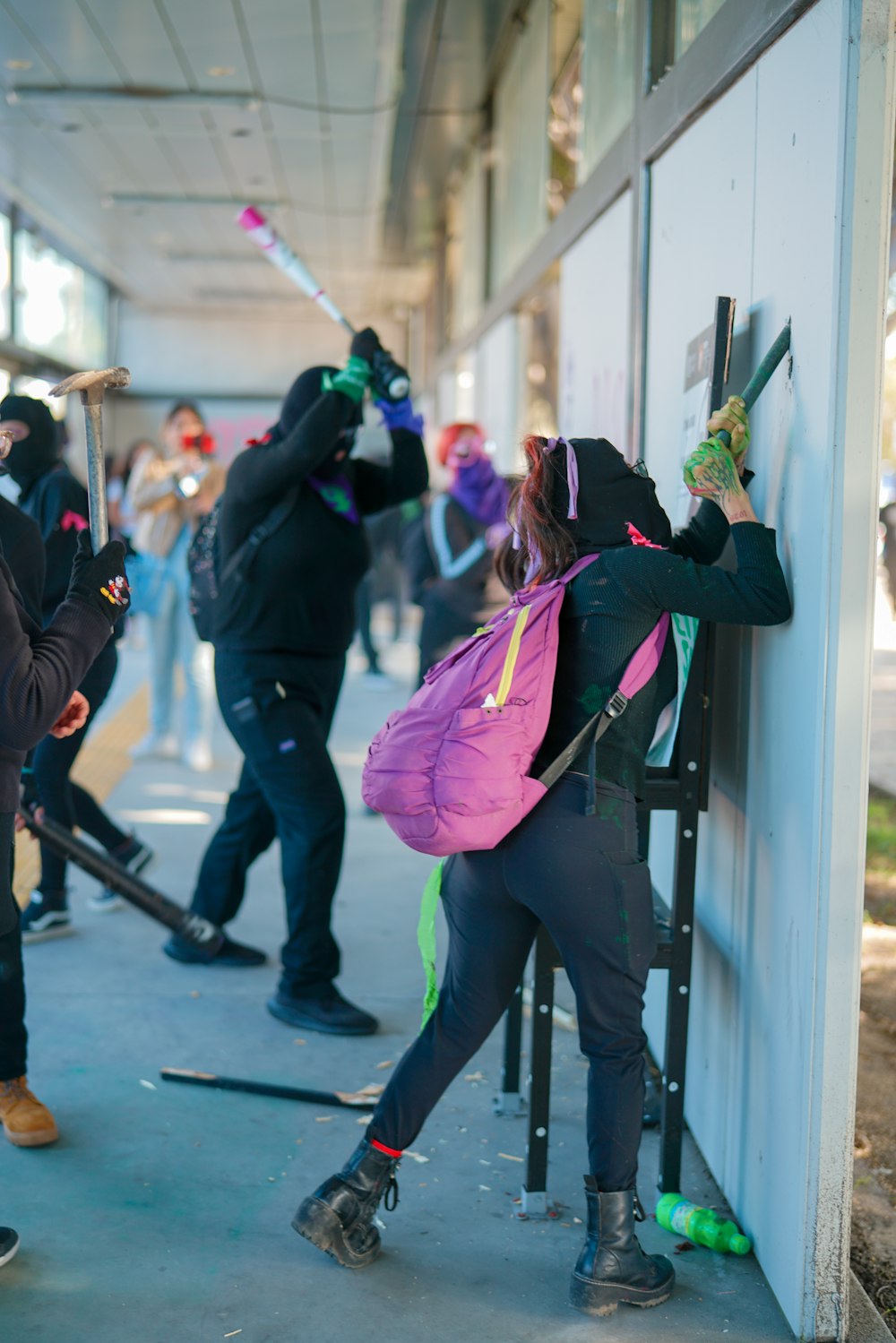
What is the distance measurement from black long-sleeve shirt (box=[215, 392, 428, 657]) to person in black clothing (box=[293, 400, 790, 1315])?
118cm

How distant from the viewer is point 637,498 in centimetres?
241

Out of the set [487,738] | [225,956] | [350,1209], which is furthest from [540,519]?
[225,956]

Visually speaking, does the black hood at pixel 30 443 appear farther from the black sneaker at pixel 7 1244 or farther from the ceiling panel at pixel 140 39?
the ceiling panel at pixel 140 39

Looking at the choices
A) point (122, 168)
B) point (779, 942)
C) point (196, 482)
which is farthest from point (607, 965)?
point (122, 168)

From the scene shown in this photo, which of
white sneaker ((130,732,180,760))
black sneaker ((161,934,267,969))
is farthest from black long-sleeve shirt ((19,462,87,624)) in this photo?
white sneaker ((130,732,180,760))

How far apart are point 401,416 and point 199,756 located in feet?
12.0

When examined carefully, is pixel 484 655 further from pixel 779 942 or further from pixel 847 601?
pixel 779 942

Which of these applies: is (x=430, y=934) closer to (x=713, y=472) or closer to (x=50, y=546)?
(x=713, y=472)

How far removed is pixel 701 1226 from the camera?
259 centimetres

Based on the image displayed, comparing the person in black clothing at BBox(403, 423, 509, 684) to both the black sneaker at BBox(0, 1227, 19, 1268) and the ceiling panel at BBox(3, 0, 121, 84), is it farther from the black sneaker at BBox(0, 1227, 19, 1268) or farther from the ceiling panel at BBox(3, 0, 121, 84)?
the black sneaker at BBox(0, 1227, 19, 1268)

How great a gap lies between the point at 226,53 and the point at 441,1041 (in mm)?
7363

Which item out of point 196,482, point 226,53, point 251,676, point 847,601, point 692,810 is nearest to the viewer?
point 847,601

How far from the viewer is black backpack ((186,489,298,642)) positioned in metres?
3.62

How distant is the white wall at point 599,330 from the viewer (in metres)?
3.97
